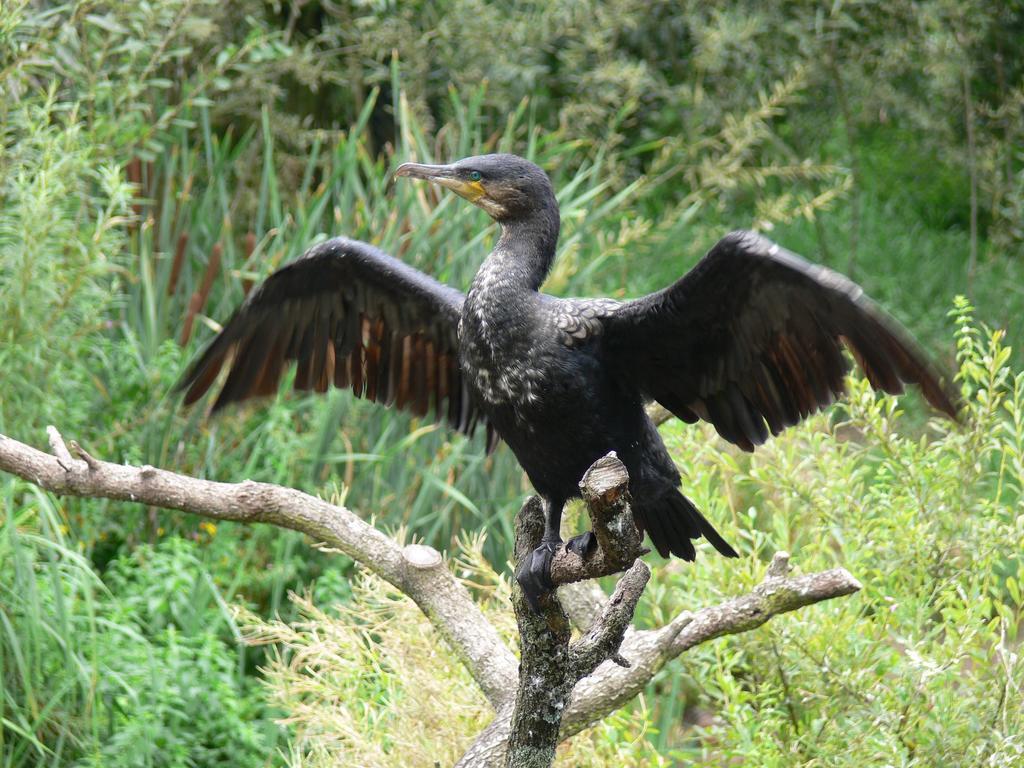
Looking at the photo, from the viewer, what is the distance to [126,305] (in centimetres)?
447

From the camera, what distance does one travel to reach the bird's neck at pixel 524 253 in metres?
2.67

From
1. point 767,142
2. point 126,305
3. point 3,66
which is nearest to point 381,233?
point 126,305

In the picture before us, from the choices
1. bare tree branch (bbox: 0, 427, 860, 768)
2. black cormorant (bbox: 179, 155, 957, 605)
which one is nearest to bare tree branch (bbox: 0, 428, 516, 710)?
bare tree branch (bbox: 0, 427, 860, 768)

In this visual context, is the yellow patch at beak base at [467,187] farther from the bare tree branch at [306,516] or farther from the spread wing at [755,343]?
the bare tree branch at [306,516]

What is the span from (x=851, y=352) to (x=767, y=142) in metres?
5.15

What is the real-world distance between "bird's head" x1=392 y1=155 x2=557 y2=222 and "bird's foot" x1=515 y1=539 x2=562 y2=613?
0.78 metres

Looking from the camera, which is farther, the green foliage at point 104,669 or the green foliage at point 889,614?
the green foliage at point 104,669

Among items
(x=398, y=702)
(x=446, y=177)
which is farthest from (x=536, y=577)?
(x=446, y=177)

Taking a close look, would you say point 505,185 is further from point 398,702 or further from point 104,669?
point 104,669

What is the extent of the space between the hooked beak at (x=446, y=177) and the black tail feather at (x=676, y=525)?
2.55ft

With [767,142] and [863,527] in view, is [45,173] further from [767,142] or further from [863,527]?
[767,142]

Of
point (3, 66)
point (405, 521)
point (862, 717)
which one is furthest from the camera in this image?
point (405, 521)

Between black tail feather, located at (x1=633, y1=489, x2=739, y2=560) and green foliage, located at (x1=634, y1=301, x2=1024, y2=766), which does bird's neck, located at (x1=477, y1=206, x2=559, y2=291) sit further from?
green foliage, located at (x1=634, y1=301, x2=1024, y2=766)

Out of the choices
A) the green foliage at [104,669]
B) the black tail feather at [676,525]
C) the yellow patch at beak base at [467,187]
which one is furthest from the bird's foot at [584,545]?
the green foliage at [104,669]
